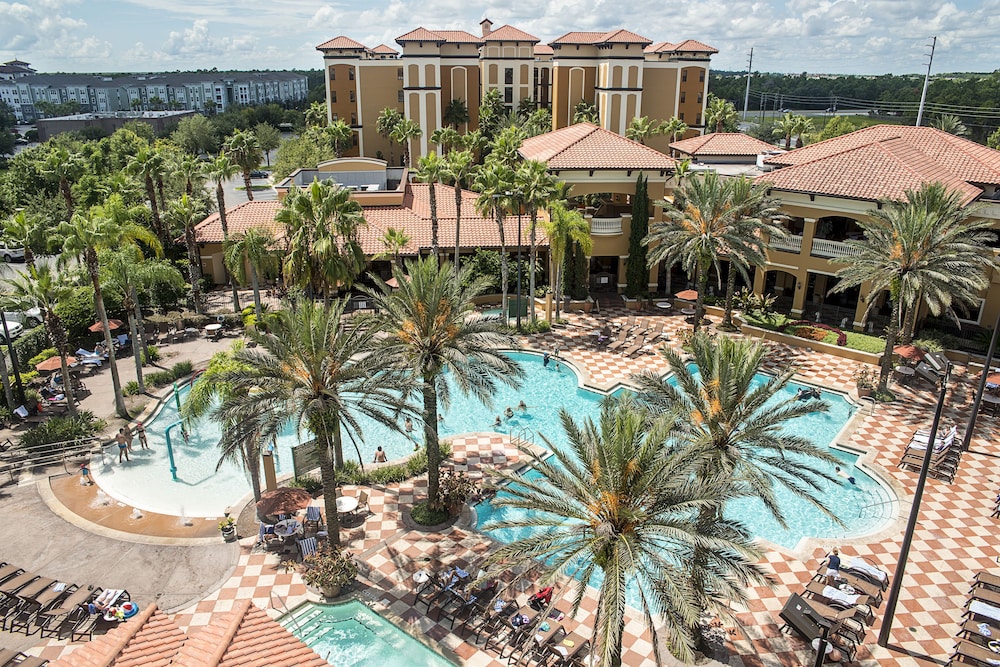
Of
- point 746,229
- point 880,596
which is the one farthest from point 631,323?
point 880,596

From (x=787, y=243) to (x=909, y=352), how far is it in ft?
28.9

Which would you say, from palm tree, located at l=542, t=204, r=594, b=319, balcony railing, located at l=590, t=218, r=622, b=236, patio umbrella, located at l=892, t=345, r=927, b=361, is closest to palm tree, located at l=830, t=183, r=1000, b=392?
patio umbrella, located at l=892, t=345, r=927, b=361

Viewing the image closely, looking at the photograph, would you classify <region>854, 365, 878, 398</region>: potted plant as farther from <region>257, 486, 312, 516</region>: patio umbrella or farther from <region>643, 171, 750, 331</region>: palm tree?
<region>257, 486, 312, 516</region>: patio umbrella

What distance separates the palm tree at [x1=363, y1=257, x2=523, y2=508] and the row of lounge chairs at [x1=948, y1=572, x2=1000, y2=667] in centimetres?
1177

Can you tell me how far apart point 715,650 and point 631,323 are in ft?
68.5

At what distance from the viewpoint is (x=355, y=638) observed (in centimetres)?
1541

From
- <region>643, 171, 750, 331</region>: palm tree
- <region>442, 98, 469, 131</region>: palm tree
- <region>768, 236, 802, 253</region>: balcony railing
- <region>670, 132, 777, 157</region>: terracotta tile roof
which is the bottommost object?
<region>768, 236, 802, 253</region>: balcony railing

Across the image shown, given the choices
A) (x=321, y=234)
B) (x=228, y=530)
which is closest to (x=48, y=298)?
(x=321, y=234)

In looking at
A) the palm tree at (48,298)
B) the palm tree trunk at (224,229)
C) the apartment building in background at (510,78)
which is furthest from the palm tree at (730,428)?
the apartment building in background at (510,78)

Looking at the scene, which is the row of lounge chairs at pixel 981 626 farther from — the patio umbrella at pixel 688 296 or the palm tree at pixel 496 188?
the palm tree at pixel 496 188

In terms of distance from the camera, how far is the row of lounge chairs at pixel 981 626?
13.8 metres

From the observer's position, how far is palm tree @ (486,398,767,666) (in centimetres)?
1134

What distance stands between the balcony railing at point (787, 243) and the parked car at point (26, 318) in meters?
39.3

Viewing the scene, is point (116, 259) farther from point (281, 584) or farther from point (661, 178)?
point (661, 178)
